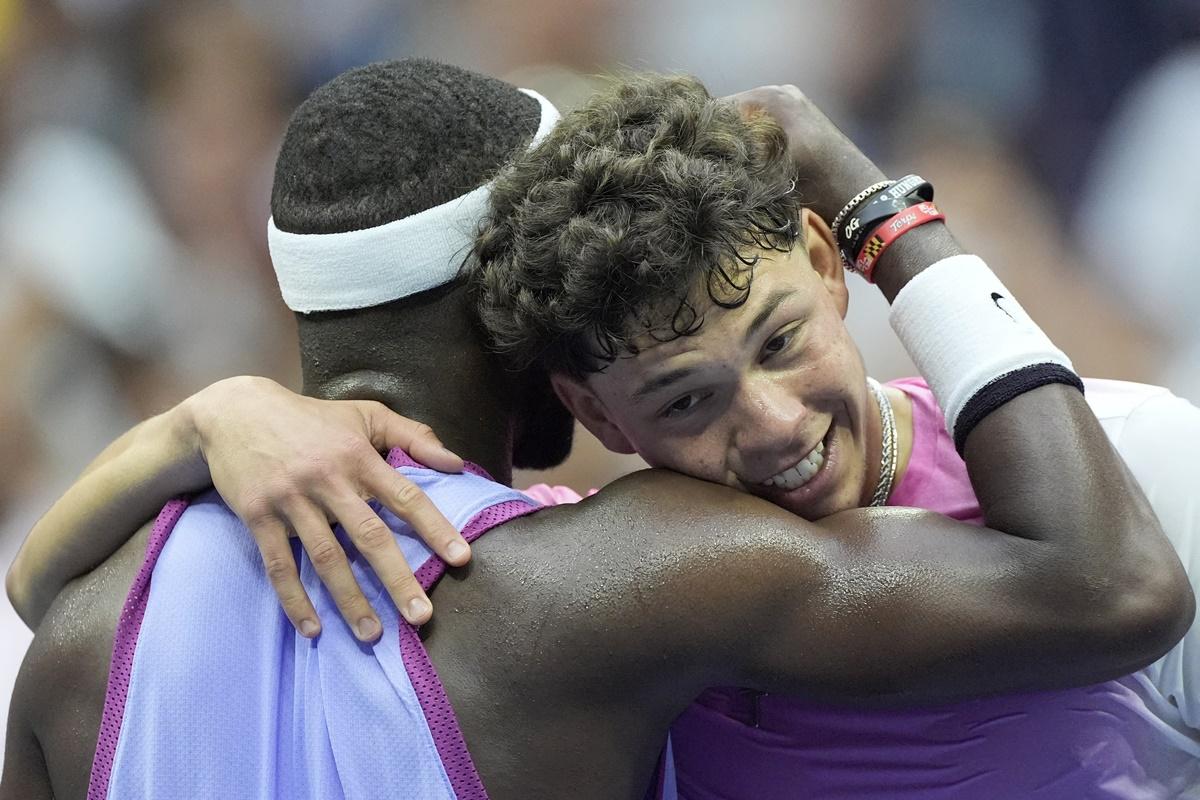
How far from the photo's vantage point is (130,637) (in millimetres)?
1625

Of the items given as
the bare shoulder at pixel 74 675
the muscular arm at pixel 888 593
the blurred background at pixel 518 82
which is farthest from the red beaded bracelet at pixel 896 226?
the blurred background at pixel 518 82

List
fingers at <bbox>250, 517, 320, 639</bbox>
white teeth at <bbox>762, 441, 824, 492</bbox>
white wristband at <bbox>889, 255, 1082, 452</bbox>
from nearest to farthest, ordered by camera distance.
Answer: fingers at <bbox>250, 517, 320, 639</bbox> < white wristband at <bbox>889, 255, 1082, 452</bbox> < white teeth at <bbox>762, 441, 824, 492</bbox>

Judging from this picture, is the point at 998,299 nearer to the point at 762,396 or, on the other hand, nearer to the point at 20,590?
the point at 762,396

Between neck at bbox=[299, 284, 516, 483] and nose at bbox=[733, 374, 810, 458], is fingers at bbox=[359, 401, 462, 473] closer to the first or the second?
neck at bbox=[299, 284, 516, 483]

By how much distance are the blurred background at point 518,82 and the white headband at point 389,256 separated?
2185mm

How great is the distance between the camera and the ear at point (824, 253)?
210cm

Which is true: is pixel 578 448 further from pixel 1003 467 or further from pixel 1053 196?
pixel 1003 467

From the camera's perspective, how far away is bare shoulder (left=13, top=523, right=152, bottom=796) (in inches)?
64.9

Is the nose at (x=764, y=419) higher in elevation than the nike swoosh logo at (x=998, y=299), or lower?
lower

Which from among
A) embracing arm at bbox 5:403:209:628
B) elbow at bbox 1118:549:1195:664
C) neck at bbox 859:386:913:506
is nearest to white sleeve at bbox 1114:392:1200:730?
elbow at bbox 1118:549:1195:664

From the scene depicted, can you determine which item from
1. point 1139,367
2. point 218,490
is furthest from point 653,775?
point 1139,367

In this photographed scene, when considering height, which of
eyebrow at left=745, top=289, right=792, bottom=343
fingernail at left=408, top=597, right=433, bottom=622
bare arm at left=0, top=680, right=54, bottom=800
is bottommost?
bare arm at left=0, top=680, right=54, bottom=800

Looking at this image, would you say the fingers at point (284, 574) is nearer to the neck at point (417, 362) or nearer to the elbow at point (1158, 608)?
the neck at point (417, 362)

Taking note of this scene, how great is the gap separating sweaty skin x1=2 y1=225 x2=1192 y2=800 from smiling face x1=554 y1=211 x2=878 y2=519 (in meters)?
0.20
